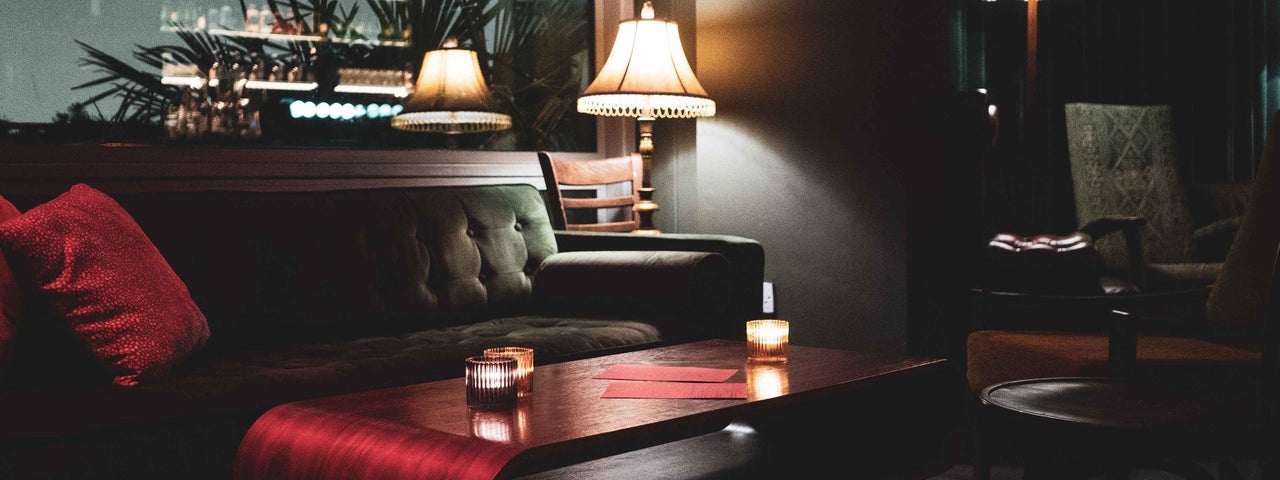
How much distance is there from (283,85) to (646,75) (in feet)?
3.59

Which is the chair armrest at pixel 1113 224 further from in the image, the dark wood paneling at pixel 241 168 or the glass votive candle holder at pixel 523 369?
the glass votive candle holder at pixel 523 369

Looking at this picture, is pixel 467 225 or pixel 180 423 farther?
pixel 467 225

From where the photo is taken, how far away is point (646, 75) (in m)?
3.55

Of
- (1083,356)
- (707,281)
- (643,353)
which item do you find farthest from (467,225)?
(1083,356)

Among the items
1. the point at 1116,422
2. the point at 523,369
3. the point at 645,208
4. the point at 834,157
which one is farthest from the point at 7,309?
the point at 834,157

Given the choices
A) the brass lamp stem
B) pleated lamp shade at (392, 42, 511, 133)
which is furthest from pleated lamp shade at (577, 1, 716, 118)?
pleated lamp shade at (392, 42, 511, 133)

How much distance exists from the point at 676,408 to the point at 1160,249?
3960 mm

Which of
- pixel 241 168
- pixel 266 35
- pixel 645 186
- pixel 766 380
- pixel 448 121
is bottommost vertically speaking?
pixel 766 380

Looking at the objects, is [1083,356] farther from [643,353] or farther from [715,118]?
[715,118]

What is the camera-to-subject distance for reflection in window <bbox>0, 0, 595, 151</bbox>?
10.1ft

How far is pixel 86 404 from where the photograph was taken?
189cm

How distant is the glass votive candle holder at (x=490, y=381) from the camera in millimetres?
1676

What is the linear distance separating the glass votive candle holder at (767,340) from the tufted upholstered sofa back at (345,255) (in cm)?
117

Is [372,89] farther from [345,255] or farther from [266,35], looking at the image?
[345,255]
